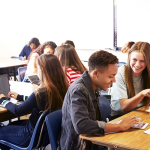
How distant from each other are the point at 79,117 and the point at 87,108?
13cm

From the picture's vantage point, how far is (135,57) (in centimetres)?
204

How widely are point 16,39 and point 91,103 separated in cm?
668

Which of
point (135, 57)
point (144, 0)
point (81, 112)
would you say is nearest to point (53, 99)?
point (81, 112)

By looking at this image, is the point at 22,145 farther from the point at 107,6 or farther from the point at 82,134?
the point at 107,6

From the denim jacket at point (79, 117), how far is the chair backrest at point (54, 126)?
0.18 ft

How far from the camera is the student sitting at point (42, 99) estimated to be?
1.89m

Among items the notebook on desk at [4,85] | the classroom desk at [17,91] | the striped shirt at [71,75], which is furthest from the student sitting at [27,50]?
the notebook on desk at [4,85]

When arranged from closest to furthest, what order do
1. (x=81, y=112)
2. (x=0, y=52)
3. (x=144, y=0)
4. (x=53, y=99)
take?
(x=81, y=112), (x=53, y=99), (x=144, y=0), (x=0, y=52)

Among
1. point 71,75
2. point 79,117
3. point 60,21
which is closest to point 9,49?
point 60,21

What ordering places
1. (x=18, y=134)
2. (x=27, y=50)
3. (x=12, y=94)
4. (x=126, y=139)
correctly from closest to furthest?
(x=126, y=139) → (x=18, y=134) → (x=12, y=94) → (x=27, y=50)

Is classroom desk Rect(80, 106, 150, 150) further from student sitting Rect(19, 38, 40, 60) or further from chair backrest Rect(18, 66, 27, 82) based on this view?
student sitting Rect(19, 38, 40, 60)

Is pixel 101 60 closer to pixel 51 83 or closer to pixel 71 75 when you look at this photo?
pixel 51 83

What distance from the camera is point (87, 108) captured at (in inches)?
55.8

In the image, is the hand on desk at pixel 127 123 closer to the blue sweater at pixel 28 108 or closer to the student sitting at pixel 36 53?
the blue sweater at pixel 28 108
